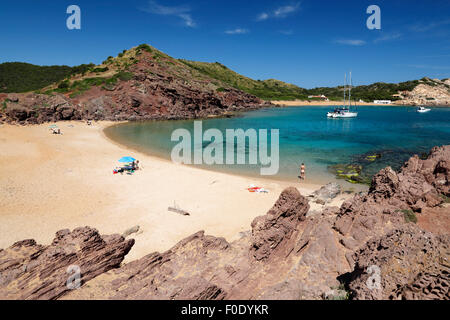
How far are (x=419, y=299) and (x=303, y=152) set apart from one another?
1208 inches

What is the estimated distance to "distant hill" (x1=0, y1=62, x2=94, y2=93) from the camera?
99312mm

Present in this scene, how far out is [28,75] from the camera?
111 meters

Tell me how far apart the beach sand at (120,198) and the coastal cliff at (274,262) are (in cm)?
491

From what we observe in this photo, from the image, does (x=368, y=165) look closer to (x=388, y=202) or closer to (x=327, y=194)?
(x=327, y=194)

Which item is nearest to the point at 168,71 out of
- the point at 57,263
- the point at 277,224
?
the point at 277,224

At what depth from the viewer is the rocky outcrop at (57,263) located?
4.88m

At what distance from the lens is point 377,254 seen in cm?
513

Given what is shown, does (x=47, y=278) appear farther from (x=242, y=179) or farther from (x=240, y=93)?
(x=240, y=93)

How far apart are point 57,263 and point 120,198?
454 inches

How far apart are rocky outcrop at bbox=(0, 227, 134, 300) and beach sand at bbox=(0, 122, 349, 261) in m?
4.42

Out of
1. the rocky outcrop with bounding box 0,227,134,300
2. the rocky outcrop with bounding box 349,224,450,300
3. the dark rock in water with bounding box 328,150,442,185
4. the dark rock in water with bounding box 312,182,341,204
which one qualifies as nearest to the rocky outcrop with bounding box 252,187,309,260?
the rocky outcrop with bounding box 349,224,450,300

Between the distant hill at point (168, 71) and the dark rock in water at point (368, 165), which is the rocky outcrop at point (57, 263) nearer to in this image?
the dark rock in water at point (368, 165)

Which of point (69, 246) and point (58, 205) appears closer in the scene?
point (69, 246)
